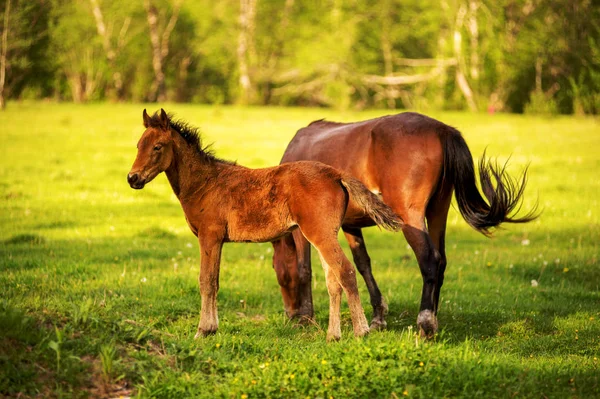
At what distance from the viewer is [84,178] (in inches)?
738

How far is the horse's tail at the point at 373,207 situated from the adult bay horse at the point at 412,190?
0.91 meters

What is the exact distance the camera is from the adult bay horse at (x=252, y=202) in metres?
7.31

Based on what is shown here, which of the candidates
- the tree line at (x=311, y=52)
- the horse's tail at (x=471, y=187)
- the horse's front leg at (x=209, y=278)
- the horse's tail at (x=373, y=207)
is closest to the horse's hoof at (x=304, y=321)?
the horse's front leg at (x=209, y=278)

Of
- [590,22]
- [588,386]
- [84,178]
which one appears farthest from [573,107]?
[588,386]

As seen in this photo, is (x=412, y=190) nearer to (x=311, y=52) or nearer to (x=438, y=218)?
(x=438, y=218)

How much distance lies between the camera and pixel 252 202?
25.0ft

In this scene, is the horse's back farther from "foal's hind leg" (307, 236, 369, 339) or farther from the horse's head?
Result: the horse's head

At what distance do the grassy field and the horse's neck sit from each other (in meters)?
1.39

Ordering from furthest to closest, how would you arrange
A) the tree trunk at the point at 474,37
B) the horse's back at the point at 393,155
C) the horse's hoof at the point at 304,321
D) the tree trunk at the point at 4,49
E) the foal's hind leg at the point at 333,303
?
the tree trunk at the point at 474,37 < the tree trunk at the point at 4,49 < the horse's hoof at the point at 304,321 < the horse's back at the point at 393,155 < the foal's hind leg at the point at 333,303

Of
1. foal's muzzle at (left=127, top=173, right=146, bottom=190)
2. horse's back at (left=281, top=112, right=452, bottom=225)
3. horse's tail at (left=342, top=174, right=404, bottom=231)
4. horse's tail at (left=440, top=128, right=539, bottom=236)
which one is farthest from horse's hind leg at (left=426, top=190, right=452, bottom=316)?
foal's muzzle at (left=127, top=173, right=146, bottom=190)

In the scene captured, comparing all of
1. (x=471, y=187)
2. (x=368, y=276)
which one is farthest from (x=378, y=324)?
(x=471, y=187)

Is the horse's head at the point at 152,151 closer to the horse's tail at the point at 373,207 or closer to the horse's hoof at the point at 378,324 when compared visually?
the horse's tail at the point at 373,207

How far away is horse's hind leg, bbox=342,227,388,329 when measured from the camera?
8859 millimetres

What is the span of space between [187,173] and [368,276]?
2606mm
